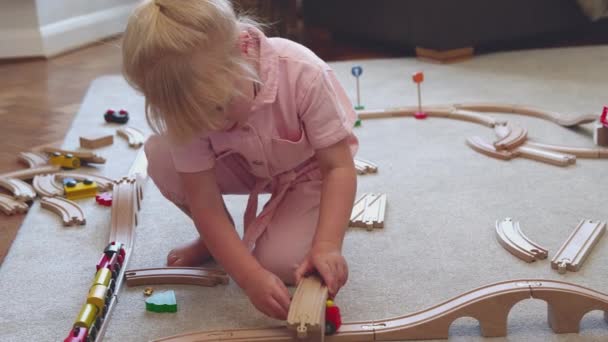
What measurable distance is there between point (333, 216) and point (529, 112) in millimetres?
→ 1125

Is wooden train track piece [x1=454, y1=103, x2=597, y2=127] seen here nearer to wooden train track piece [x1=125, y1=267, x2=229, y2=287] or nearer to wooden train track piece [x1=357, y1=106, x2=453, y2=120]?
wooden train track piece [x1=357, y1=106, x2=453, y2=120]

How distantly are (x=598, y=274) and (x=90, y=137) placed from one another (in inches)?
52.5

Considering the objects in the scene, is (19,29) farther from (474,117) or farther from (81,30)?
(474,117)

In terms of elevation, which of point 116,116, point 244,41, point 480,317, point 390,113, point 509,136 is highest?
point 244,41

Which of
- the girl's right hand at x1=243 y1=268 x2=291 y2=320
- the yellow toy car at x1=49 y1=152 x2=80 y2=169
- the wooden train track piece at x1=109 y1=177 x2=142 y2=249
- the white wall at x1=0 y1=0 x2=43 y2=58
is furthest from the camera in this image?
the white wall at x1=0 y1=0 x2=43 y2=58

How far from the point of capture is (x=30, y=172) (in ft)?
5.84

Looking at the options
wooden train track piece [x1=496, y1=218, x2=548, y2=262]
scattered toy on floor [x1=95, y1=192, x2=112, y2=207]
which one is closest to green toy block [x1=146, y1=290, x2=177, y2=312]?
scattered toy on floor [x1=95, y1=192, x2=112, y2=207]

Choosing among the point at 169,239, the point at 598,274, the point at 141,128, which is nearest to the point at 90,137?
the point at 141,128

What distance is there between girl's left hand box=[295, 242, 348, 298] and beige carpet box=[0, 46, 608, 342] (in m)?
0.10

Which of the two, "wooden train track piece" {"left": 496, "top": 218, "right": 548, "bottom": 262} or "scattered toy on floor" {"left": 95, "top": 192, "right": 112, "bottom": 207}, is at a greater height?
"wooden train track piece" {"left": 496, "top": 218, "right": 548, "bottom": 262}

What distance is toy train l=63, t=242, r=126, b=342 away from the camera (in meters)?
1.05

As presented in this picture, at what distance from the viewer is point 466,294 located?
1062 millimetres

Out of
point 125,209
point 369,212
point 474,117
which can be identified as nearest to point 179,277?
point 125,209

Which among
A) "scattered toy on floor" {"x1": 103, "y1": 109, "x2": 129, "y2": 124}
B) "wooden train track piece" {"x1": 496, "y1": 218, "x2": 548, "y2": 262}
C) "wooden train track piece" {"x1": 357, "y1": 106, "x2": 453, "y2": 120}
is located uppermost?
"wooden train track piece" {"x1": 496, "y1": 218, "x2": 548, "y2": 262}
